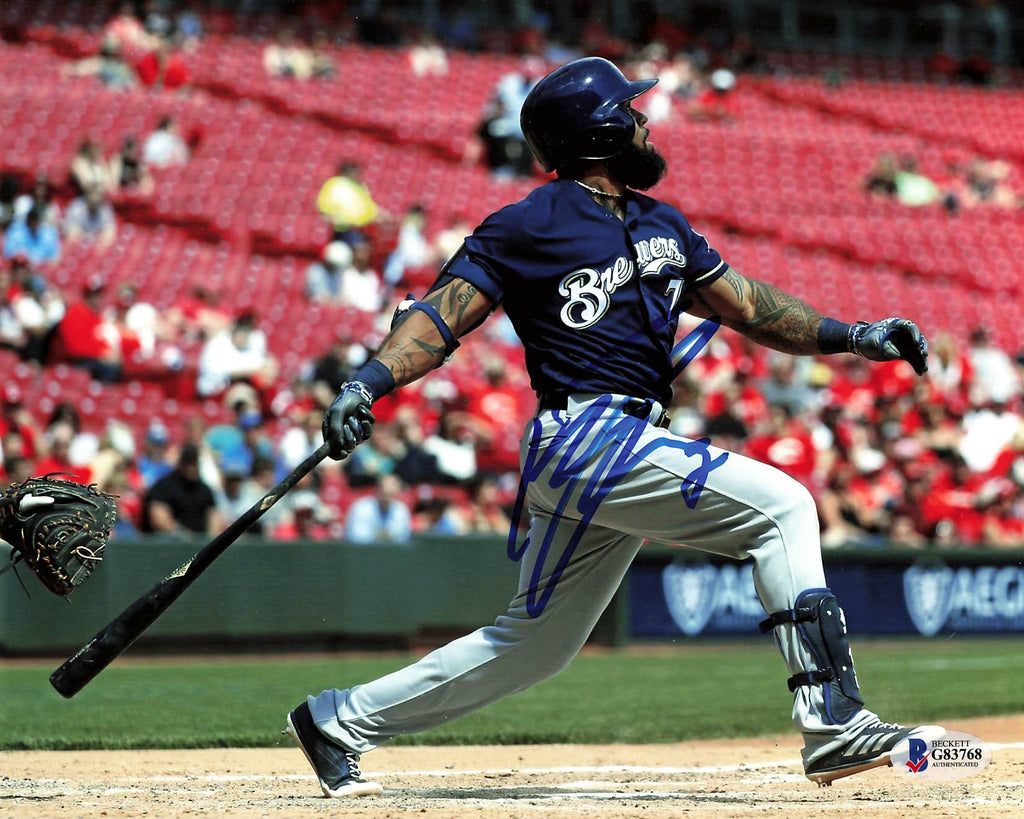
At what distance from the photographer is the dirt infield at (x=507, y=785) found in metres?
4.07

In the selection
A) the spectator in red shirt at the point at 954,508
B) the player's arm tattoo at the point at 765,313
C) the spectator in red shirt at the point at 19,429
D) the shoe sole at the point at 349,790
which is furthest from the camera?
the spectator in red shirt at the point at 954,508

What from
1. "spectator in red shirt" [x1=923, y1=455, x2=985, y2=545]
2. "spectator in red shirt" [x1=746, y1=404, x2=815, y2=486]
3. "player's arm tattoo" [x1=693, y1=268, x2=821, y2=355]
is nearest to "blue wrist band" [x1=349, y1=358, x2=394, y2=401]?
"player's arm tattoo" [x1=693, y1=268, x2=821, y2=355]

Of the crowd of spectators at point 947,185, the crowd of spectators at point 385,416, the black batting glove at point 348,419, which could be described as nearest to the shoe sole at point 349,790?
the black batting glove at point 348,419

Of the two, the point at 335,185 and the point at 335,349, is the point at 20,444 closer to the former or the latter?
the point at 335,349

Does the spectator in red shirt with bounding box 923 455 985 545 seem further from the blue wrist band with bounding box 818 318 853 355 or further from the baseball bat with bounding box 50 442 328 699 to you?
the baseball bat with bounding box 50 442 328 699

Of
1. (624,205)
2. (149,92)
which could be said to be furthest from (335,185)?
(624,205)

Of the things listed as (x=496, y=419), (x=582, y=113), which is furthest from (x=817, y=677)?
(x=496, y=419)

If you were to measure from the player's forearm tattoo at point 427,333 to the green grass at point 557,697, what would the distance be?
9.08ft

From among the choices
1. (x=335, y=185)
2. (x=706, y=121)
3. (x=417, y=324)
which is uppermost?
(x=417, y=324)

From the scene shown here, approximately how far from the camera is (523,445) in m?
4.18

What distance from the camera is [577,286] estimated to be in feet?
13.3

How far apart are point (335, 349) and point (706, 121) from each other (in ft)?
34.8

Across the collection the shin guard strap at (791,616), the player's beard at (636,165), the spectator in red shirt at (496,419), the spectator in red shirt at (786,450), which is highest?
the player's beard at (636,165)
